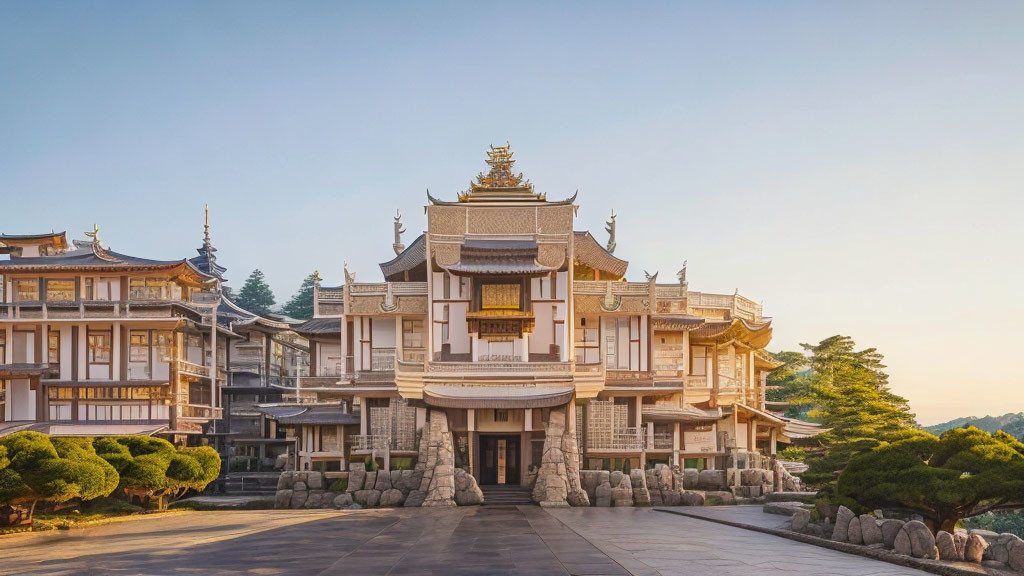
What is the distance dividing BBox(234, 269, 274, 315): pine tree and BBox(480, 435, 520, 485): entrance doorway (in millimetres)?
61791

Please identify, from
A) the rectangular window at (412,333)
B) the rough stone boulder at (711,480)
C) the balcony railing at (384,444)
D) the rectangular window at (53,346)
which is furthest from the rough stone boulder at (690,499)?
the rectangular window at (53,346)

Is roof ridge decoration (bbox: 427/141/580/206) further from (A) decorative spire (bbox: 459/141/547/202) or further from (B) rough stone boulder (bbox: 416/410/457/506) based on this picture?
(B) rough stone boulder (bbox: 416/410/457/506)

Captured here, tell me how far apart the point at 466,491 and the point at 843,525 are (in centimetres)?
1466

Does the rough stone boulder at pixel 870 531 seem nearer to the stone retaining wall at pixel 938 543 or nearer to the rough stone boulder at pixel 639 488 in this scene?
the stone retaining wall at pixel 938 543

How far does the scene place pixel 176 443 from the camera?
46094 mm

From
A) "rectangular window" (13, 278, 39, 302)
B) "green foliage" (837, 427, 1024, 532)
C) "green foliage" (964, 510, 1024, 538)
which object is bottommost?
"green foliage" (964, 510, 1024, 538)

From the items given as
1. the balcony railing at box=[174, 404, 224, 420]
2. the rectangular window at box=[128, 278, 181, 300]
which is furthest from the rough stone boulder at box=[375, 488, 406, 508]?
the rectangular window at box=[128, 278, 181, 300]

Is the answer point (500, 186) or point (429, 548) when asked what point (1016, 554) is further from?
point (500, 186)

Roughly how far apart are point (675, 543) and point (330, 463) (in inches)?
858

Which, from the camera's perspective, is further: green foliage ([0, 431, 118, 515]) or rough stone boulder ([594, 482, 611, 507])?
rough stone boulder ([594, 482, 611, 507])

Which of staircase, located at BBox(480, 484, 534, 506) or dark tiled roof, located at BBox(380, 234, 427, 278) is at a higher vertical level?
dark tiled roof, located at BBox(380, 234, 427, 278)

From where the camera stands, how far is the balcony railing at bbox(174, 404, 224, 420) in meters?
46.1

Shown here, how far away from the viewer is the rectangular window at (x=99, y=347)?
1820 inches

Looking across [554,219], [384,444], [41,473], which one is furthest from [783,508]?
[41,473]
